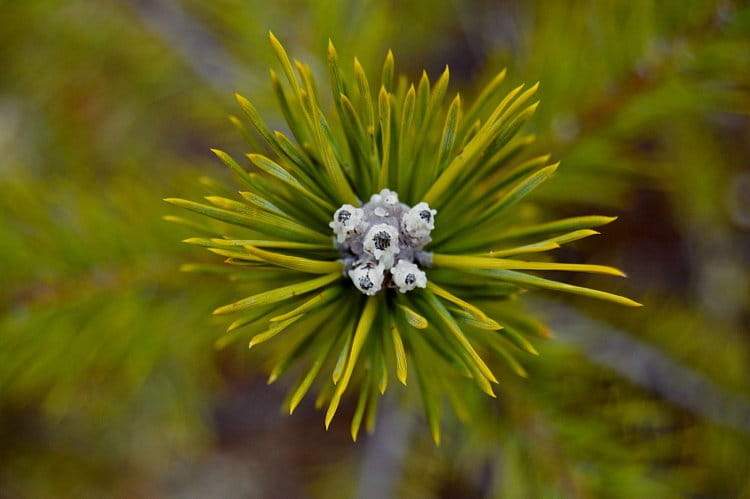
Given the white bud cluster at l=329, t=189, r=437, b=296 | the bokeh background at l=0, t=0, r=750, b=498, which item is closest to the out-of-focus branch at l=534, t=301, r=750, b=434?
the bokeh background at l=0, t=0, r=750, b=498

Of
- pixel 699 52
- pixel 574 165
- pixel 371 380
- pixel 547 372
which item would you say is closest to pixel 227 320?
pixel 371 380

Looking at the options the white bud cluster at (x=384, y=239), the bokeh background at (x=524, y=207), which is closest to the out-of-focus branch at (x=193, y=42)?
the bokeh background at (x=524, y=207)

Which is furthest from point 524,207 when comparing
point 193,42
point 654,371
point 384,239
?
point 193,42

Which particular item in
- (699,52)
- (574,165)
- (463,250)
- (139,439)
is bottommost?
(139,439)

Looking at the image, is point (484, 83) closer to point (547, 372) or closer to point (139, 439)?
point (547, 372)

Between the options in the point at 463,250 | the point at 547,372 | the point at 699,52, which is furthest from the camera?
the point at 547,372

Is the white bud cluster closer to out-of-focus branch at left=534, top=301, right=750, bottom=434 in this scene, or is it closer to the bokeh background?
the bokeh background

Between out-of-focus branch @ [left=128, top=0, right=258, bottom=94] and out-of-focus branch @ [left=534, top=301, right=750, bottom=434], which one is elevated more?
out-of-focus branch @ [left=128, top=0, right=258, bottom=94]
